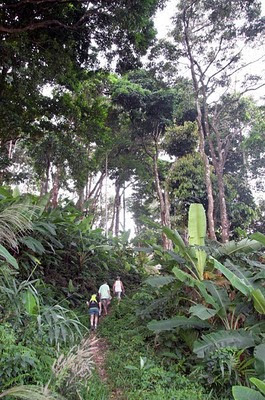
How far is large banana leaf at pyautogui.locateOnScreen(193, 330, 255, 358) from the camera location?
414cm

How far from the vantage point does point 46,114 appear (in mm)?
8820

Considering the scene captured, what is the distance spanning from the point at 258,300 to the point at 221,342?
2.39ft

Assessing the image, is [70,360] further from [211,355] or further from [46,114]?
[46,114]

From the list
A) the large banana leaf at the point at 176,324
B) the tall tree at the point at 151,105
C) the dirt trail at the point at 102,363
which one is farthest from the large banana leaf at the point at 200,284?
the tall tree at the point at 151,105

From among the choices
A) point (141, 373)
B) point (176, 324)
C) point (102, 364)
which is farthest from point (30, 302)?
point (176, 324)

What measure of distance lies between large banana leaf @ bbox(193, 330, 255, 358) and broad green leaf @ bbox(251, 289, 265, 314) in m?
0.36

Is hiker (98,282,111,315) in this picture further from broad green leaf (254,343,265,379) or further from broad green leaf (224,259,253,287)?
broad green leaf (254,343,265,379)

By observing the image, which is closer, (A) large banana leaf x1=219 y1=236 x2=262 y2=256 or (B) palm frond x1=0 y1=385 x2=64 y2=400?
(B) palm frond x1=0 y1=385 x2=64 y2=400

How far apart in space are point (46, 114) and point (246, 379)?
24.6ft

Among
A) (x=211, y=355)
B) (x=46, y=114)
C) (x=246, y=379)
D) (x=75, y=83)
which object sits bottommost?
(x=246, y=379)

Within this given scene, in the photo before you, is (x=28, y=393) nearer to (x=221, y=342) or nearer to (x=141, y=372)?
(x=141, y=372)

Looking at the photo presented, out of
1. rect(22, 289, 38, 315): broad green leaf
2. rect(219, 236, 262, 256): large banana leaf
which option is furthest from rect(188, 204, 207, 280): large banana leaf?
rect(22, 289, 38, 315): broad green leaf

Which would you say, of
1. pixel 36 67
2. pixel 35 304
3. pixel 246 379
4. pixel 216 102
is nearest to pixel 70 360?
pixel 35 304

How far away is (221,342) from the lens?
13.7 ft
